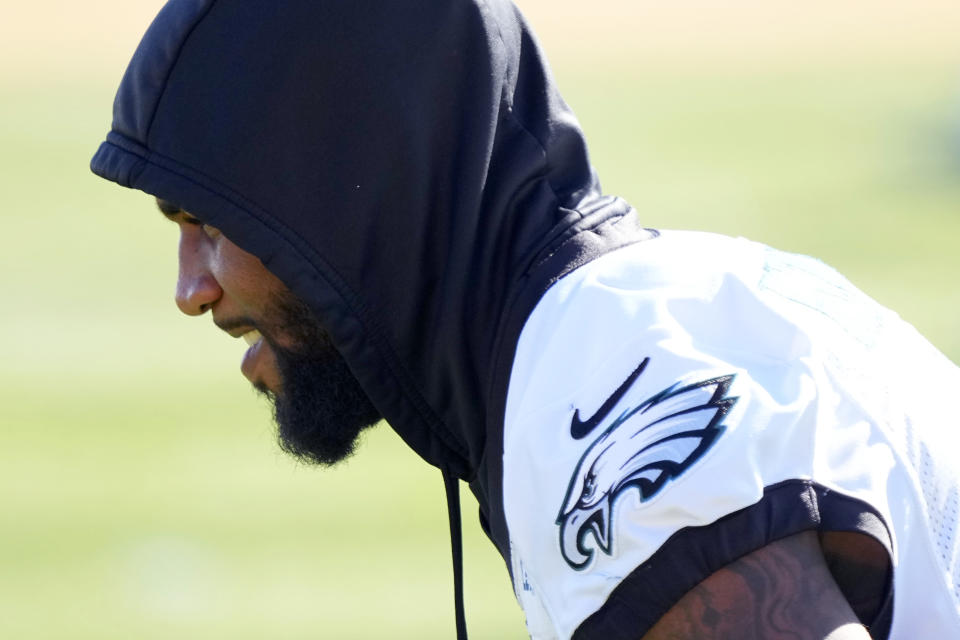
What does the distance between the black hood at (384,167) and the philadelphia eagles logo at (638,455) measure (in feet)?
0.88

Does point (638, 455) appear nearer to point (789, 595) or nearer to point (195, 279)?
point (789, 595)

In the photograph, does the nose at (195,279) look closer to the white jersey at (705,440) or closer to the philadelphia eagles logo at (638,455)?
the white jersey at (705,440)

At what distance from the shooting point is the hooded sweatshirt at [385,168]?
1469 mm

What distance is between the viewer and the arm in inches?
43.4

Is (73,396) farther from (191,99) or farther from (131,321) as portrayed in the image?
(191,99)

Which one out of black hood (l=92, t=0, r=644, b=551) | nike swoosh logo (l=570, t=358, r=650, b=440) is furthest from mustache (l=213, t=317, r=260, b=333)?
nike swoosh logo (l=570, t=358, r=650, b=440)

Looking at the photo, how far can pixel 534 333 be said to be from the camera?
1.33m

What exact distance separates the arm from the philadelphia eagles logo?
92 mm

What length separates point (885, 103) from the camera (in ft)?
27.8

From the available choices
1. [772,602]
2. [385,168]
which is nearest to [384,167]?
[385,168]

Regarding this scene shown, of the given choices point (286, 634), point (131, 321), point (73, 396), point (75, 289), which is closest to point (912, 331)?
point (286, 634)

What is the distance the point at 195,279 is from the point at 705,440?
30.1 inches

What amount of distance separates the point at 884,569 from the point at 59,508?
12.8 ft

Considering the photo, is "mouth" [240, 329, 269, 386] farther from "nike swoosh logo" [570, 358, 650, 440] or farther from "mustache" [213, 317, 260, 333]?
"nike swoosh logo" [570, 358, 650, 440]
